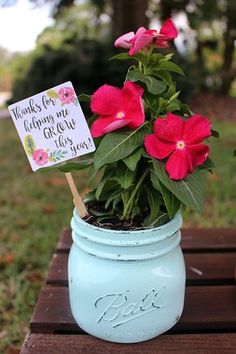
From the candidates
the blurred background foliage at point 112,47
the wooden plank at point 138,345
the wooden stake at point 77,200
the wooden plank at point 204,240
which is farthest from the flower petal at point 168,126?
the blurred background foliage at point 112,47

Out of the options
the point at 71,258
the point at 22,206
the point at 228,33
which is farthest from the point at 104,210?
the point at 228,33

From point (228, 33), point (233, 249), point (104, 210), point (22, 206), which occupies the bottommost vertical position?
point (228, 33)

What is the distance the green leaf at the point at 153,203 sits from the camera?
953 mm

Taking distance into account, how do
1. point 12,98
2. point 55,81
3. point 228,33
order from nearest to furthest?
point 55,81 < point 12,98 < point 228,33

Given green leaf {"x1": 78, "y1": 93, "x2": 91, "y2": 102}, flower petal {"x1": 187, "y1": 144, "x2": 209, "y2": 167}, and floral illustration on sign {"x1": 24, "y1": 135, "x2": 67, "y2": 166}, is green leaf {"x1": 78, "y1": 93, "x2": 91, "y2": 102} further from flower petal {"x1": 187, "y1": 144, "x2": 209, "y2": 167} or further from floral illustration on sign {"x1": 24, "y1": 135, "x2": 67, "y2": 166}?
flower petal {"x1": 187, "y1": 144, "x2": 209, "y2": 167}

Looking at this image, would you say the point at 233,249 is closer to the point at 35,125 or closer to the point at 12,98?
the point at 35,125

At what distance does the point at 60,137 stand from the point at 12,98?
5.14 m

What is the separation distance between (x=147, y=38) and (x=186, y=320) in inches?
23.0

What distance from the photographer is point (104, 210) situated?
1.03 metres

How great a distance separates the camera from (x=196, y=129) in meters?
0.90

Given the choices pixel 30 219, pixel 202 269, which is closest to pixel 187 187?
pixel 202 269

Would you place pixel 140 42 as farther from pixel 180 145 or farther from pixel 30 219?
pixel 30 219

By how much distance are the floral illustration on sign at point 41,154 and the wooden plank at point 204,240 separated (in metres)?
0.54

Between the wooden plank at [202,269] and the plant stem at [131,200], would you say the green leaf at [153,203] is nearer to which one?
the plant stem at [131,200]
